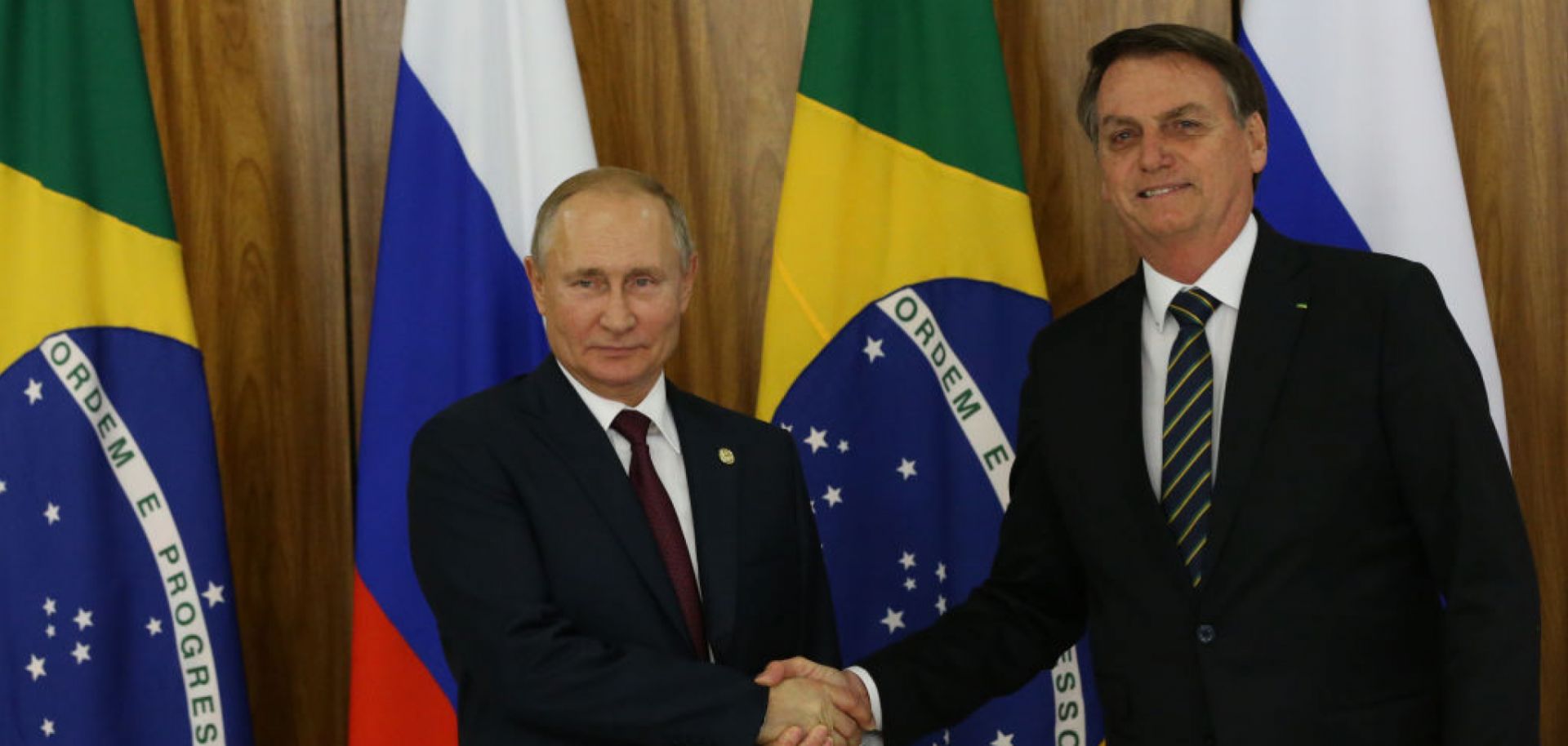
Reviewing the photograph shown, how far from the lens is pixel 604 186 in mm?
2078

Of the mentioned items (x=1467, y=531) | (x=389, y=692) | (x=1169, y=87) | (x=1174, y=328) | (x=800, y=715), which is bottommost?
(x=389, y=692)

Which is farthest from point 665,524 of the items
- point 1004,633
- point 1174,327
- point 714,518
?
point 1174,327

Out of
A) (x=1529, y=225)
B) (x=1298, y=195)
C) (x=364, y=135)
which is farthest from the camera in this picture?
(x=364, y=135)

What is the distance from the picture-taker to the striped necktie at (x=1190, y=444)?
6.39 ft

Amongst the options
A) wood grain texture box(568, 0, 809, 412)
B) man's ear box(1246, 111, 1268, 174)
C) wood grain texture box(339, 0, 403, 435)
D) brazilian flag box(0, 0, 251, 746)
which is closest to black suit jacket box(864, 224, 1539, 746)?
man's ear box(1246, 111, 1268, 174)

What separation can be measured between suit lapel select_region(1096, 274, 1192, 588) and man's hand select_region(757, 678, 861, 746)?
1.60ft

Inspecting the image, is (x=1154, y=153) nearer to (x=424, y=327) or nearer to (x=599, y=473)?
(x=599, y=473)

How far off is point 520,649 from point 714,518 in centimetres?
31

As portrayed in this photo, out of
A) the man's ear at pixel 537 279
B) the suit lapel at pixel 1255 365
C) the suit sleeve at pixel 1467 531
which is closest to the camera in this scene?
the suit sleeve at pixel 1467 531

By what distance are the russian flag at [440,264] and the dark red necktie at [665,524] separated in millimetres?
796

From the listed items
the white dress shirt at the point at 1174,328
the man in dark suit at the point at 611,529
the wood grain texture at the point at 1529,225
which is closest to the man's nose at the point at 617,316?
the man in dark suit at the point at 611,529

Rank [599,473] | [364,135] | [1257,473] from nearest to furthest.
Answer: [1257,473], [599,473], [364,135]

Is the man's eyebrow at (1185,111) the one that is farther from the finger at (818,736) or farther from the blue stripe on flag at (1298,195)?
the finger at (818,736)

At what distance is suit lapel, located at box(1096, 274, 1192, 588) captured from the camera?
196 cm
